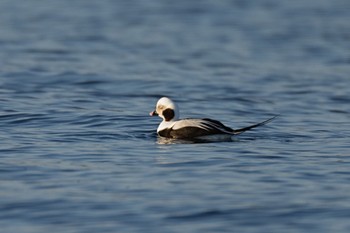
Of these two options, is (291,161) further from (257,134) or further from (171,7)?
(171,7)

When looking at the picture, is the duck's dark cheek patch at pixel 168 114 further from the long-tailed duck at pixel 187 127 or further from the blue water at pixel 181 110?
the blue water at pixel 181 110

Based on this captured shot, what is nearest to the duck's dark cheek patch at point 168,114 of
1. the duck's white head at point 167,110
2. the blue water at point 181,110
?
the duck's white head at point 167,110

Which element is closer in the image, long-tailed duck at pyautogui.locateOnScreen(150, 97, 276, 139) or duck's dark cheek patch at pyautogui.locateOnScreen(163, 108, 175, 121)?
long-tailed duck at pyautogui.locateOnScreen(150, 97, 276, 139)

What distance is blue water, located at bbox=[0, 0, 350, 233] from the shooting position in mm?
10859

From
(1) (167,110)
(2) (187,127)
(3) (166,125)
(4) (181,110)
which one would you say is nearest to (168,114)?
(1) (167,110)

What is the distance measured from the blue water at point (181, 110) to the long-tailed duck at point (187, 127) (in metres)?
0.18

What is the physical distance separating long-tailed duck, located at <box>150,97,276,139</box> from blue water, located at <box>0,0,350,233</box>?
0.59ft

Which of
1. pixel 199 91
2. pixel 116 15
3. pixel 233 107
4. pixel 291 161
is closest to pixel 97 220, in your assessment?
pixel 291 161

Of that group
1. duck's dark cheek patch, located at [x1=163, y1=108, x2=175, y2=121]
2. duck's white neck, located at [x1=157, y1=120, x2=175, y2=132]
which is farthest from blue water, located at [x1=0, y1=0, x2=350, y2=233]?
duck's dark cheek patch, located at [x1=163, y1=108, x2=175, y2=121]

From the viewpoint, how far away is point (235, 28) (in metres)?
31.0

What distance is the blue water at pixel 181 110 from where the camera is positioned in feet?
35.6

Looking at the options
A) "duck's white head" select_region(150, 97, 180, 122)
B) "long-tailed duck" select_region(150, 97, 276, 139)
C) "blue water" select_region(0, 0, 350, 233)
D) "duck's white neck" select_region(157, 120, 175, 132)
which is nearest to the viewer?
"blue water" select_region(0, 0, 350, 233)

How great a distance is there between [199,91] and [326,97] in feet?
8.01

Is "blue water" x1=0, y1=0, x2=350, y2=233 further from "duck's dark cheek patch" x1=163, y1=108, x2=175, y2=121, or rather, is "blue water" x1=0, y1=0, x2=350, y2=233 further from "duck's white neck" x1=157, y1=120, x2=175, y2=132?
"duck's dark cheek patch" x1=163, y1=108, x2=175, y2=121
